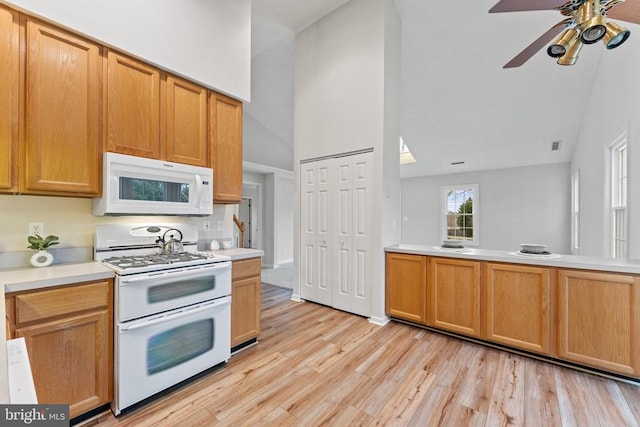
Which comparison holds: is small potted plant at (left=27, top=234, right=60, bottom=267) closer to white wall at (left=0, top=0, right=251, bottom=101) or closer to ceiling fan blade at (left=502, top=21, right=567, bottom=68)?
white wall at (left=0, top=0, right=251, bottom=101)

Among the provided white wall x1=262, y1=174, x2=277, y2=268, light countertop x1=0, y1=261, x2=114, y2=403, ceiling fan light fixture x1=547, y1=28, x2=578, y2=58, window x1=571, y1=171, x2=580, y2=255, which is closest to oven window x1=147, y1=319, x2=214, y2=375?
light countertop x1=0, y1=261, x2=114, y2=403

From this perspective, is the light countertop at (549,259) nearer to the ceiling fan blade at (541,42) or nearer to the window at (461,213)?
the ceiling fan blade at (541,42)

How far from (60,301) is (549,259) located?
3485mm

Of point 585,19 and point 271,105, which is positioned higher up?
point 271,105

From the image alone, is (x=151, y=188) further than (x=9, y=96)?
Yes

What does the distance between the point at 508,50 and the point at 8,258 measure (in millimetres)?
5362

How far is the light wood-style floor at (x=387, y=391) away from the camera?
1.74 metres

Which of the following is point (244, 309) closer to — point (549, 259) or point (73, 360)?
point (73, 360)

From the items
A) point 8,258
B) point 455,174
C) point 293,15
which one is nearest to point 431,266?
point 8,258

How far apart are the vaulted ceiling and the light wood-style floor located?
294 cm

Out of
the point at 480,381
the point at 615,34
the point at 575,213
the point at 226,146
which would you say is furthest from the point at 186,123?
the point at 575,213

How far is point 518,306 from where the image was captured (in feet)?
8.23

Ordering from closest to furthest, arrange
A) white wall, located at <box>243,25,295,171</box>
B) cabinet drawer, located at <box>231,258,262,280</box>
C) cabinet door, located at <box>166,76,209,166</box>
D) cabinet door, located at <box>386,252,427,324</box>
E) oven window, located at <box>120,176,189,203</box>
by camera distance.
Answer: oven window, located at <box>120,176,189,203</box>
cabinet door, located at <box>166,76,209,166</box>
cabinet drawer, located at <box>231,258,262,280</box>
cabinet door, located at <box>386,252,427,324</box>
white wall, located at <box>243,25,295,171</box>

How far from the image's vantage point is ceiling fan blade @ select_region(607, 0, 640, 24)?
1.65 meters
